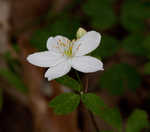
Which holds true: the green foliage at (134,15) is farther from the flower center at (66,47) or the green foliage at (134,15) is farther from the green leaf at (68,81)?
the green leaf at (68,81)

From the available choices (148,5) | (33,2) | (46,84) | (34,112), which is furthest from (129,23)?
(33,2)

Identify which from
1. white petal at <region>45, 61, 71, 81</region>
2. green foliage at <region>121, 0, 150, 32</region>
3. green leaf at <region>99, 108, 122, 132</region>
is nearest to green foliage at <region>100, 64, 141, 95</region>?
green foliage at <region>121, 0, 150, 32</region>

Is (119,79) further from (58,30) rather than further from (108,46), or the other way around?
(58,30)

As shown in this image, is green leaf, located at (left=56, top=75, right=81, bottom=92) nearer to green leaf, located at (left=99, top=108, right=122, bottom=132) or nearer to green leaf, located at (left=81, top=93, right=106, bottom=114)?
green leaf, located at (left=81, top=93, right=106, bottom=114)

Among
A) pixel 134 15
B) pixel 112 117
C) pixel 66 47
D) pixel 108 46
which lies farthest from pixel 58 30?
pixel 112 117

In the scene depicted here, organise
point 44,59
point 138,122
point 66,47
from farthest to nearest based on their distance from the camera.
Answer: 1. point 138,122
2. point 66,47
3. point 44,59

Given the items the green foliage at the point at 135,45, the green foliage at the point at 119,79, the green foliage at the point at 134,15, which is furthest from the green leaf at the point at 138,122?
the green foliage at the point at 134,15
